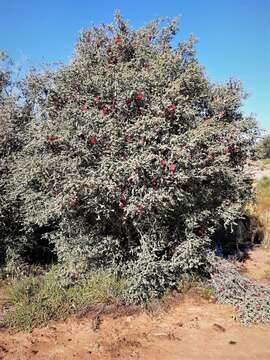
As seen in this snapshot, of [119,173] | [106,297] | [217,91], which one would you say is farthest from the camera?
[217,91]

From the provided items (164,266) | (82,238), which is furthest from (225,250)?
(82,238)

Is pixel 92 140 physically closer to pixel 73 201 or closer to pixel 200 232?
pixel 73 201

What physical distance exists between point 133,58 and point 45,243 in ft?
14.2

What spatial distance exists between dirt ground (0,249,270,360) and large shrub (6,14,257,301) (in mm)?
516

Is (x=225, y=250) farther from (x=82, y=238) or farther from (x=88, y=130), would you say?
(x=88, y=130)

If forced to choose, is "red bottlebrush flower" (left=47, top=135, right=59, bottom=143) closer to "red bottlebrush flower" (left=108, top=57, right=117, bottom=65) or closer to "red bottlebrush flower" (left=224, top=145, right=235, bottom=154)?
"red bottlebrush flower" (left=108, top=57, right=117, bottom=65)

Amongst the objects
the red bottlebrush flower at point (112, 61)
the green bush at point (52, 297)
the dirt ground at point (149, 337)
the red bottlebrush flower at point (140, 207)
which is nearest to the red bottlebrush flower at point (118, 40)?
the red bottlebrush flower at point (112, 61)

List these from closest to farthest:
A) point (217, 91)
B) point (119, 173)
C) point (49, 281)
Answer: point (119, 173) < point (49, 281) < point (217, 91)

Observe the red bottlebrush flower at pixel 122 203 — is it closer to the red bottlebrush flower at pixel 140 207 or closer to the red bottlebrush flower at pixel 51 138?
the red bottlebrush flower at pixel 140 207

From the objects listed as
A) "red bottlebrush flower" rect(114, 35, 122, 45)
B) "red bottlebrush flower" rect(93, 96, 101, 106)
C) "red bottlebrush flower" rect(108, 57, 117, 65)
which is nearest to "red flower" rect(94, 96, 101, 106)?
Result: "red bottlebrush flower" rect(93, 96, 101, 106)

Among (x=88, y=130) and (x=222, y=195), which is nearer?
(x=88, y=130)

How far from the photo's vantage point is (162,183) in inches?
235

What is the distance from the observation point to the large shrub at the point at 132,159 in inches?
235

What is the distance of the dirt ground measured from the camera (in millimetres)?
4957
